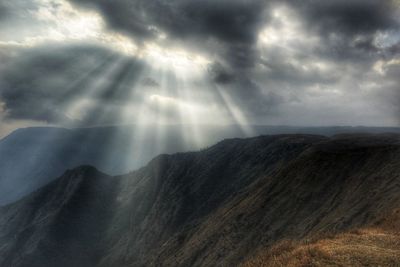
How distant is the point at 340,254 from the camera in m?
15.7

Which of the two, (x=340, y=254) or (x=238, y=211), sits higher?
(x=340, y=254)

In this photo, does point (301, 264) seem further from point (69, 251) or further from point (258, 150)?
point (69, 251)

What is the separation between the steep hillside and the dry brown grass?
141 millimetres

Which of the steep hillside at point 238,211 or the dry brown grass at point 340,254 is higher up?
the dry brown grass at point 340,254

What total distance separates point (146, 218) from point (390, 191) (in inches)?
5305

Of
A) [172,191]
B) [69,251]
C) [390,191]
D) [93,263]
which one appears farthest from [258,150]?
[390,191]

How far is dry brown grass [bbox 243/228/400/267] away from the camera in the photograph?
48.6 feet

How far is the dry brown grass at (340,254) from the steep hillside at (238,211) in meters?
0.14

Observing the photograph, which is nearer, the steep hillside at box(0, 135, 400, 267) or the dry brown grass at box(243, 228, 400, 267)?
the dry brown grass at box(243, 228, 400, 267)

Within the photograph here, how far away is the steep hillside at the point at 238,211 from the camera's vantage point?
52594 mm

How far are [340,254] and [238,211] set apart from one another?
255 feet

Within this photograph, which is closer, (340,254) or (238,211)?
(340,254)

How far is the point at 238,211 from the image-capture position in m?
91.8

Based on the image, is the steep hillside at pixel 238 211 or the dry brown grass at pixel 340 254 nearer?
the dry brown grass at pixel 340 254
